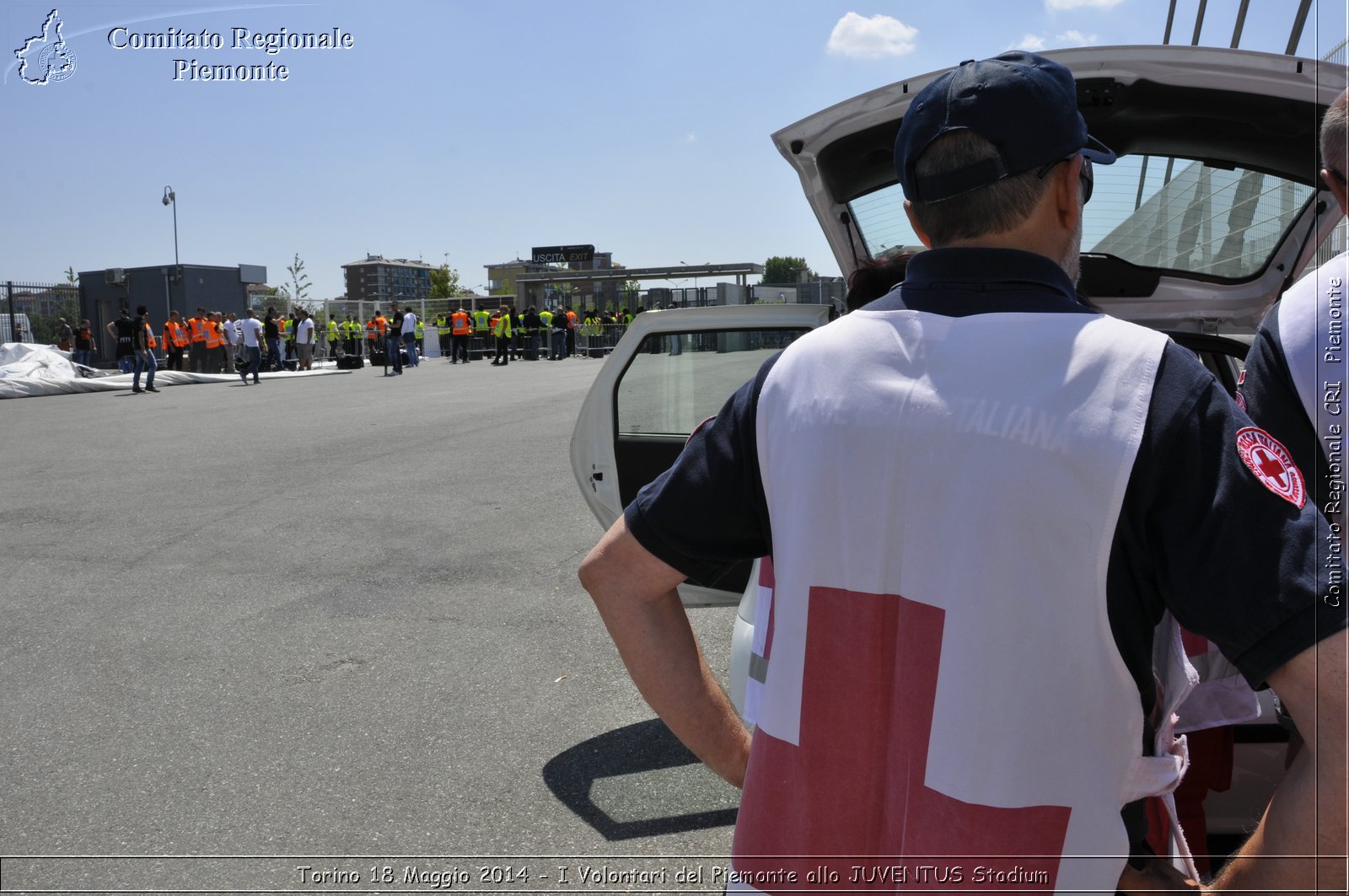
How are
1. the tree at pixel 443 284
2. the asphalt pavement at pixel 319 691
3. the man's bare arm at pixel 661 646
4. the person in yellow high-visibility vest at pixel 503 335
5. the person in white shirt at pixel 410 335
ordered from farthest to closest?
1. the tree at pixel 443 284
2. the person in yellow high-visibility vest at pixel 503 335
3. the person in white shirt at pixel 410 335
4. the asphalt pavement at pixel 319 691
5. the man's bare arm at pixel 661 646

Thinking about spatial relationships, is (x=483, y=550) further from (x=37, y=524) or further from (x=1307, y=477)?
(x=1307, y=477)

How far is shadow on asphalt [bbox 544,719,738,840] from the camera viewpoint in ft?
10.9

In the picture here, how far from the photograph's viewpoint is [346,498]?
866 centimetres

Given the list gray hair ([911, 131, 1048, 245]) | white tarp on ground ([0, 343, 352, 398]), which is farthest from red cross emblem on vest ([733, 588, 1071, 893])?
white tarp on ground ([0, 343, 352, 398])

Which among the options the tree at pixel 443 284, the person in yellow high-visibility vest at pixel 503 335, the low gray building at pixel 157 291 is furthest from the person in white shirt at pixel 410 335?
the tree at pixel 443 284

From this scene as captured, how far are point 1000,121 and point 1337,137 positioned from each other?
2.90ft

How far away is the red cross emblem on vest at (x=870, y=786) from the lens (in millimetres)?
1131

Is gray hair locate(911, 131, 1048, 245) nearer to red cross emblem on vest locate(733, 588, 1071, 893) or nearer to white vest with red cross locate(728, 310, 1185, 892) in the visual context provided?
white vest with red cross locate(728, 310, 1185, 892)

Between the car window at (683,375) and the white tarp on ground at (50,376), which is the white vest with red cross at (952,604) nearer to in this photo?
the car window at (683,375)

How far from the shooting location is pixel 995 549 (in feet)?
3.59

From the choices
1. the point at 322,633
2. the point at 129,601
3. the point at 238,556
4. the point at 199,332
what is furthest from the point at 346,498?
the point at 199,332

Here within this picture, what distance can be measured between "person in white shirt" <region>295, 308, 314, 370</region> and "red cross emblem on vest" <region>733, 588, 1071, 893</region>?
28448 mm

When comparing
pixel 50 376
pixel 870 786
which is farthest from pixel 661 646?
pixel 50 376

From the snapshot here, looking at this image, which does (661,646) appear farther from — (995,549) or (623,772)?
(623,772)
